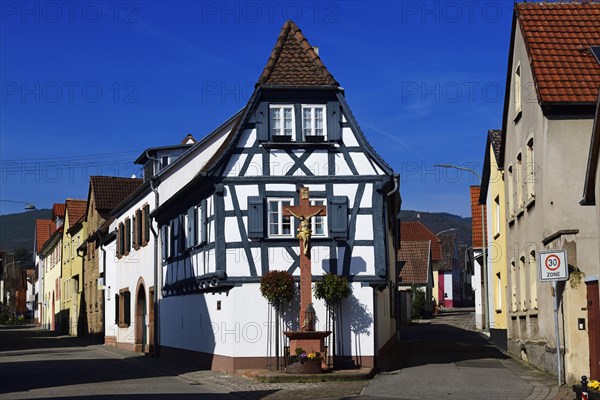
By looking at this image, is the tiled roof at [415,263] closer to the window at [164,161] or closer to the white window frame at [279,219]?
the window at [164,161]

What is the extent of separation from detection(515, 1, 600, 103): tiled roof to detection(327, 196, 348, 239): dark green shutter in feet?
18.3

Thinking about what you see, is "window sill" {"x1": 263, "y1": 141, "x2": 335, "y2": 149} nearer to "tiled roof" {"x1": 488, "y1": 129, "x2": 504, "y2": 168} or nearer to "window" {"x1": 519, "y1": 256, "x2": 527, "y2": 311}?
"window" {"x1": 519, "y1": 256, "x2": 527, "y2": 311}

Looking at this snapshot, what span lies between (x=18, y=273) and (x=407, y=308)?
310ft

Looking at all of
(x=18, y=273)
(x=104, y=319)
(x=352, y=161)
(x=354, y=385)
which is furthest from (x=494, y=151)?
(x=18, y=273)

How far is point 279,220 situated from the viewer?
2425 cm

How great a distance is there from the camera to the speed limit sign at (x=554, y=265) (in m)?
18.4

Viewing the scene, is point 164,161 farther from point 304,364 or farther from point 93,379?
point 304,364

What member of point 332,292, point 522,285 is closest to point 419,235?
point 522,285

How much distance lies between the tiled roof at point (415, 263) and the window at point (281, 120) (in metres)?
50.7

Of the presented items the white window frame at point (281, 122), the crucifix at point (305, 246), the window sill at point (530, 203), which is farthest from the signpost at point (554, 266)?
the white window frame at point (281, 122)

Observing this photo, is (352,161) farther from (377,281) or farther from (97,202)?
(97,202)

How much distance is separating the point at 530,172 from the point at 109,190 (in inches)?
1222

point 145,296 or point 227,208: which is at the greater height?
point 227,208

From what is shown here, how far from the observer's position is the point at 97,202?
50.0 meters
